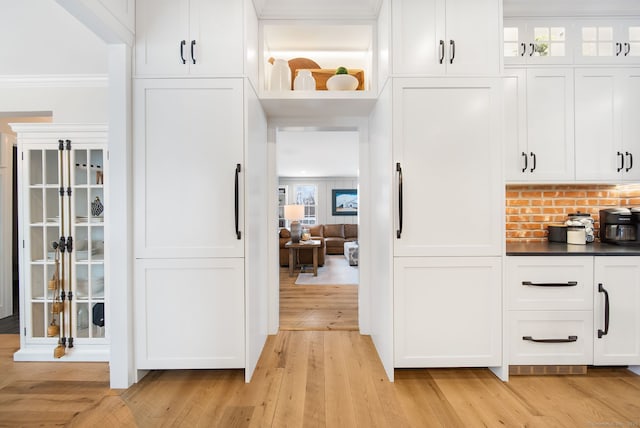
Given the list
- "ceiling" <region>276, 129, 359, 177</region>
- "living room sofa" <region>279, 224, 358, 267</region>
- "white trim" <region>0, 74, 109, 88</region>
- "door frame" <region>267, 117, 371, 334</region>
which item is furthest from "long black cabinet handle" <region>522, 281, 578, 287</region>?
"living room sofa" <region>279, 224, 358, 267</region>

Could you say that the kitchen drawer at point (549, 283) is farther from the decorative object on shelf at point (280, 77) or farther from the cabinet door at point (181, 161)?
the decorative object on shelf at point (280, 77)

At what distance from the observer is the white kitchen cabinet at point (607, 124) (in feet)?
7.32

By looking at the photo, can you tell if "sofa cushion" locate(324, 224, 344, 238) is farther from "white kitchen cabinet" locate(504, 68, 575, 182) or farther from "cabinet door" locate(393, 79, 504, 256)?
"cabinet door" locate(393, 79, 504, 256)

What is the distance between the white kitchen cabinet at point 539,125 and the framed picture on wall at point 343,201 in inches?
290

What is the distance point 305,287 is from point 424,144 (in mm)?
3247

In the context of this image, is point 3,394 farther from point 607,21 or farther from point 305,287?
point 607,21

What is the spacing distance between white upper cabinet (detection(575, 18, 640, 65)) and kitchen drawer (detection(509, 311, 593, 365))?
6.33ft

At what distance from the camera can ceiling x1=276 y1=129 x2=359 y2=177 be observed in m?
5.01

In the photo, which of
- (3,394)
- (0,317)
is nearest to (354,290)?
(3,394)

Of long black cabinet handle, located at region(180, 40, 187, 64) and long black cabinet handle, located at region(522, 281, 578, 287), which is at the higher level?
long black cabinet handle, located at region(180, 40, 187, 64)

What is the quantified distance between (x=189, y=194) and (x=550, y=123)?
2.64 meters

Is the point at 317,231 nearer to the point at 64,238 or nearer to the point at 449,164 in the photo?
the point at 64,238

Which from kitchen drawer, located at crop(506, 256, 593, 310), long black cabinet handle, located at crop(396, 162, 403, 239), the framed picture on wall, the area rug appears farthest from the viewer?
the framed picture on wall

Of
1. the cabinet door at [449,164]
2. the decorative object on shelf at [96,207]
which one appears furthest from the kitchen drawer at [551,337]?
the decorative object on shelf at [96,207]
